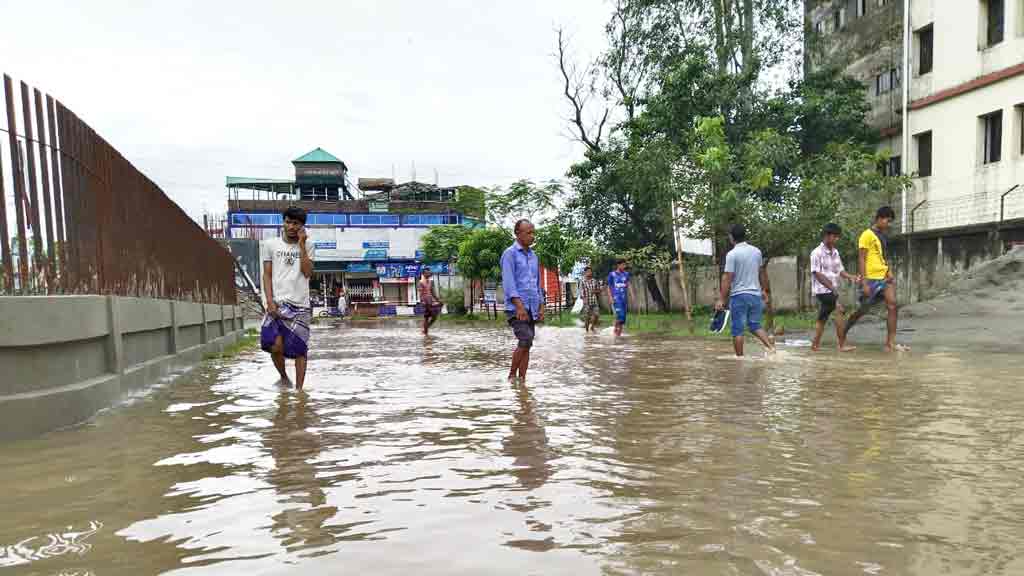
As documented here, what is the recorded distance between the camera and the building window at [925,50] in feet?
68.6

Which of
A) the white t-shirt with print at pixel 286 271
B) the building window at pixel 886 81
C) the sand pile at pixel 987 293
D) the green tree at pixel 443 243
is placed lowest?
the sand pile at pixel 987 293

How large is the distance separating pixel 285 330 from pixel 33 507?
3640 millimetres

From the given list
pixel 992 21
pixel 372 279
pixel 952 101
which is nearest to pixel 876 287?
pixel 952 101

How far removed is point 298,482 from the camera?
3105mm

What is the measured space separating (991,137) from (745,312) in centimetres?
1545

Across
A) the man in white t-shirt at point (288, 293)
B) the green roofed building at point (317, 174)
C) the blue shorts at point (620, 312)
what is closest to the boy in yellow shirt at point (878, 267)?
the blue shorts at point (620, 312)

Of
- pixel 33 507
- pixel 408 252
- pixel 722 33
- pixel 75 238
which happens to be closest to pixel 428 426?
pixel 33 507

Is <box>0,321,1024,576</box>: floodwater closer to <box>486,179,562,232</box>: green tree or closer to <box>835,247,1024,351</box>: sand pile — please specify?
<box>835,247,1024,351</box>: sand pile

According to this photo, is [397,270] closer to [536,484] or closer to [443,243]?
[443,243]

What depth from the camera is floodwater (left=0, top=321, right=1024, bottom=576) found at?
85.5 inches

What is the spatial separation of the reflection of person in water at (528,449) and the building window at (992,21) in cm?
2026

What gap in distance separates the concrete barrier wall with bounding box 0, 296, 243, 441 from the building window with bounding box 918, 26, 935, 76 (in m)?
22.9

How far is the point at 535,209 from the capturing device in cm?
2731

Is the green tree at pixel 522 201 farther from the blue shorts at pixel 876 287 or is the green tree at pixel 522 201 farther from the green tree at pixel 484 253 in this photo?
the blue shorts at pixel 876 287
